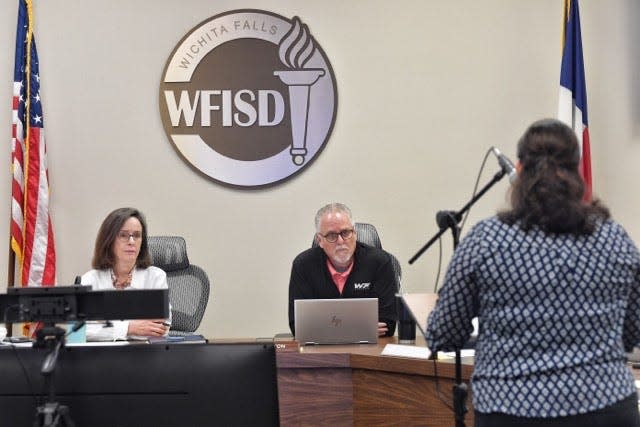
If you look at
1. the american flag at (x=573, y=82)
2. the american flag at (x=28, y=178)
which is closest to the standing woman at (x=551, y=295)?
the american flag at (x=573, y=82)

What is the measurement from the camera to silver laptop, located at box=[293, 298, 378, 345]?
3.73 metres

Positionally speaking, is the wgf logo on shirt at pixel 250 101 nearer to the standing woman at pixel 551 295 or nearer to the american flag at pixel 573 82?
the american flag at pixel 573 82

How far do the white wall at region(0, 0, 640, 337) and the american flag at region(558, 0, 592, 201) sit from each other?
0.25m

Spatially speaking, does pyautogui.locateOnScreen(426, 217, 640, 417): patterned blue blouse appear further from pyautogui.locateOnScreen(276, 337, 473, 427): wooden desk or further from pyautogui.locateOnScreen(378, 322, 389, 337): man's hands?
pyautogui.locateOnScreen(378, 322, 389, 337): man's hands

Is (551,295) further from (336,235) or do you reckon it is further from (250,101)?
(250,101)

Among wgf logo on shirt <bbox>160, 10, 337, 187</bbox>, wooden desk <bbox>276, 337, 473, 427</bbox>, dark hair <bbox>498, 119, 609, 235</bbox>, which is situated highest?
wgf logo on shirt <bbox>160, 10, 337, 187</bbox>

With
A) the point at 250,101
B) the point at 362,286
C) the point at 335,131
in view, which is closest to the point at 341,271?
the point at 362,286

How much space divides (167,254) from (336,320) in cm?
120

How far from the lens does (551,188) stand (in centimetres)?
195

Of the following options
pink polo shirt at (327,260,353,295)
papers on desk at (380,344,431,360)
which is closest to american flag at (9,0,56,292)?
pink polo shirt at (327,260,353,295)

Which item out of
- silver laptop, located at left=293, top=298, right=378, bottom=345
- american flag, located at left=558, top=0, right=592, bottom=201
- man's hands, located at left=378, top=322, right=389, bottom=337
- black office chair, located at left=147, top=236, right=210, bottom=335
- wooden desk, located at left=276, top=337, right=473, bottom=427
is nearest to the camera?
wooden desk, located at left=276, top=337, right=473, bottom=427

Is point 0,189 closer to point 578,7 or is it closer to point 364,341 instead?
point 364,341

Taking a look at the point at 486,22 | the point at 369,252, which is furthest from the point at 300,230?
the point at 486,22

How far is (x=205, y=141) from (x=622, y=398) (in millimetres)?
3739
